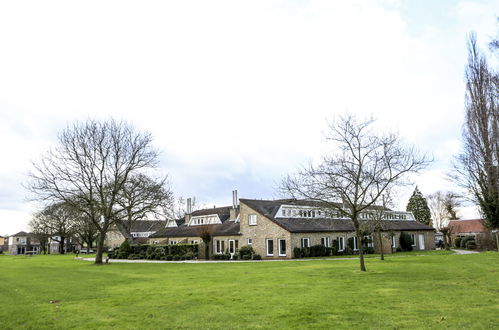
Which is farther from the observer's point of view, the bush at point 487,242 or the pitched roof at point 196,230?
the pitched roof at point 196,230

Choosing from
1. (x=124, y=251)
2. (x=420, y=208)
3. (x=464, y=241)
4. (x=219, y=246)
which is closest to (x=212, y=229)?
(x=219, y=246)

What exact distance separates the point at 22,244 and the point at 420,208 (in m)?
99.3

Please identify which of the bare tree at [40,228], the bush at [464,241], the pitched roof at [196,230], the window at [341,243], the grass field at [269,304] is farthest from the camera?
the bare tree at [40,228]

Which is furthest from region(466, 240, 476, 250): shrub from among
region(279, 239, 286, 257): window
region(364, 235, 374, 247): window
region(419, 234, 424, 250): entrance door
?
region(279, 239, 286, 257): window

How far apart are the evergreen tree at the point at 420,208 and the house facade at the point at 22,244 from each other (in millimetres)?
93095

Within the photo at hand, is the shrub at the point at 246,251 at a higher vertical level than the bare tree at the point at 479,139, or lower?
lower

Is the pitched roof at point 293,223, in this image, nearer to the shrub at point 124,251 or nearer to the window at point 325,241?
the window at point 325,241

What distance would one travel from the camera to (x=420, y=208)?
72.8 m

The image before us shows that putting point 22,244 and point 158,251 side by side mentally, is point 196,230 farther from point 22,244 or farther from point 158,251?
point 22,244

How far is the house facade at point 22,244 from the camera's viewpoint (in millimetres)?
104500

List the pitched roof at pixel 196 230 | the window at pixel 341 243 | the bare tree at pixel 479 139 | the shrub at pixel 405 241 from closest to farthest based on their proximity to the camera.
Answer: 1. the bare tree at pixel 479 139
2. the window at pixel 341 243
3. the pitched roof at pixel 196 230
4. the shrub at pixel 405 241

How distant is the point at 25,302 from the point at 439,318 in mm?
12671

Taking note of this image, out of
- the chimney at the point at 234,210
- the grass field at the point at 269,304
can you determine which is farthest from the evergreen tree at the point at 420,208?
the grass field at the point at 269,304

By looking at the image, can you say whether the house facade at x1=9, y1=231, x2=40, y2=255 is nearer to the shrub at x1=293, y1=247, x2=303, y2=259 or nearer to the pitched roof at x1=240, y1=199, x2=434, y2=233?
the pitched roof at x1=240, y1=199, x2=434, y2=233
